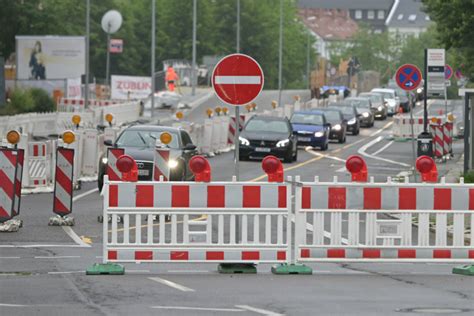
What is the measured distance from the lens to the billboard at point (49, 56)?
87.1m

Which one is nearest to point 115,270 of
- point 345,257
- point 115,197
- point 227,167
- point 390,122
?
point 115,197

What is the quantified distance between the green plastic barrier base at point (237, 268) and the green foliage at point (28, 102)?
53.4 m

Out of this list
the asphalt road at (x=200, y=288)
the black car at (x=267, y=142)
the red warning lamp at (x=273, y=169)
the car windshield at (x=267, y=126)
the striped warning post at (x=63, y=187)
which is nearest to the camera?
the asphalt road at (x=200, y=288)

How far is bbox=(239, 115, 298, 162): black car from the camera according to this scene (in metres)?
47.8

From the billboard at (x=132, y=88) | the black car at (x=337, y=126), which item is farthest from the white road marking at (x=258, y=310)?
the billboard at (x=132, y=88)

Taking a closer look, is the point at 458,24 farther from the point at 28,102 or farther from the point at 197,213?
the point at 197,213

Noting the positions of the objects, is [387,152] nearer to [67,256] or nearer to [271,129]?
[271,129]

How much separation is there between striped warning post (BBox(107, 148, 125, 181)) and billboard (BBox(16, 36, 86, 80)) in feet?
194

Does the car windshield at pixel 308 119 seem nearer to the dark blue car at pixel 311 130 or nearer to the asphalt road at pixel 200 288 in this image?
the dark blue car at pixel 311 130

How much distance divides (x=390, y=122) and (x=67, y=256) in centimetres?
6694

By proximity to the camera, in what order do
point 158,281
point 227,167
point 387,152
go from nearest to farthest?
point 158,281
point 227,167
point 387,152

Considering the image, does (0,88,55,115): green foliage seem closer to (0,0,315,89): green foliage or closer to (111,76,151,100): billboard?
(111,76,151,100): billboard

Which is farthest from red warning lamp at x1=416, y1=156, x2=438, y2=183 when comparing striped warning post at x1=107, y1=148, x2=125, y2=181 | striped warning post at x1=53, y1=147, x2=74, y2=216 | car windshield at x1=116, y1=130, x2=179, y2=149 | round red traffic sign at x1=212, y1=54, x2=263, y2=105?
car windshield at x1=116, y1=130, x2=179, y2=149

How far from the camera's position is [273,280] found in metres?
16.4
